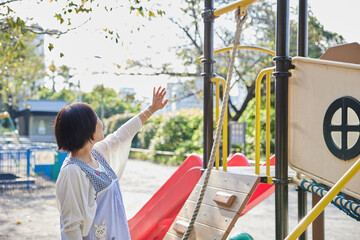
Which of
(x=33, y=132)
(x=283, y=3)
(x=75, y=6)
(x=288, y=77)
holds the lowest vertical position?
(x=33, y=132)

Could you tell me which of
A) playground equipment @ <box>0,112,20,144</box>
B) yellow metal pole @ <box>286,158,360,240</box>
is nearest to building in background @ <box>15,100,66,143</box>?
playground equipment @ <box>0,112,20,144</box>

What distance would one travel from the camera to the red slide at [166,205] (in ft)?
13.2

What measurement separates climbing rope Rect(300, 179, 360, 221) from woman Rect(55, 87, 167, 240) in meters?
1.26

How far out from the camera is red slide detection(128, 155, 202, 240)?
404 cm

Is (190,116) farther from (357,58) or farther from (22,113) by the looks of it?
(22,113)

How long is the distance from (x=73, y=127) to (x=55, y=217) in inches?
213

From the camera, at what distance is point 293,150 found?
9.47ft

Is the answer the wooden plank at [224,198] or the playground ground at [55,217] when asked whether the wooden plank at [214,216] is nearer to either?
the wooden plank at [224,198]

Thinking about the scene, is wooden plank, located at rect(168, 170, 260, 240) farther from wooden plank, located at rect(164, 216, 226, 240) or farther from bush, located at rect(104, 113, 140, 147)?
bush, located at rect(104, 113, 140, 147)

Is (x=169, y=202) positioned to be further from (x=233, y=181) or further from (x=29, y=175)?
(x=29, y=175)

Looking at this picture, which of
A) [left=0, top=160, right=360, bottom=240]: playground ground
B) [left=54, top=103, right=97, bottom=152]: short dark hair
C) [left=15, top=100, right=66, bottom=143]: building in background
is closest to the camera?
[left=54, top=103, right=97, bottom=152]: short dark hair

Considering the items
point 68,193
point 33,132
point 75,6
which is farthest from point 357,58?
point 33,132

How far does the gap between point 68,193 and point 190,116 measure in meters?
16.3

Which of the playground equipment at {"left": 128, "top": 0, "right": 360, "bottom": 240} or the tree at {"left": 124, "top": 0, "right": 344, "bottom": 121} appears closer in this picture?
the playground equipment at {"left": 128, "top": 0, "right": 360, "bottom": 240}
